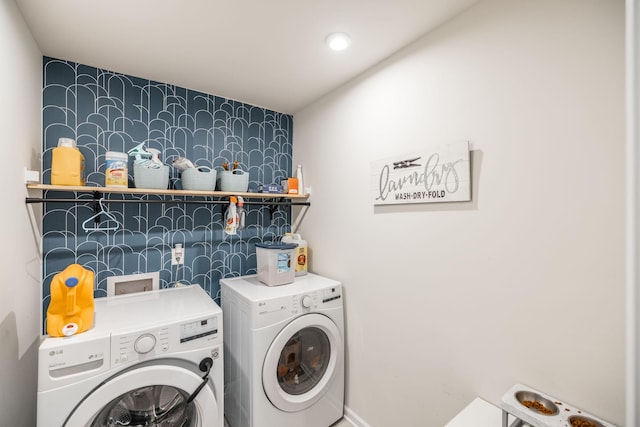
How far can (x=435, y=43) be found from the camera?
1.45 meters

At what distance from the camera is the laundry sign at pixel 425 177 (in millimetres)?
1317

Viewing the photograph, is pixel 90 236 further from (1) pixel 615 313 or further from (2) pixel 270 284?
(1) pixel 615 313

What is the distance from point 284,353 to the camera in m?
1.82

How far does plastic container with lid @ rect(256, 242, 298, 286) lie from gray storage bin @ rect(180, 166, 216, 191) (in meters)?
0.58

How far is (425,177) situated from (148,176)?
1.64 meters

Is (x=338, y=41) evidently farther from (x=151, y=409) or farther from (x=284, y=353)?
(x=151, y=409)

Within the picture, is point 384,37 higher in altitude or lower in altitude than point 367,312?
higher

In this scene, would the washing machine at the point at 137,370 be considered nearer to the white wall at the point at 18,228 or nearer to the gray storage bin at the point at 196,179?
the white wall at the point at 18,228

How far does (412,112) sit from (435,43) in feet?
1.14

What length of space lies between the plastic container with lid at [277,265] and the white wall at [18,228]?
123cm

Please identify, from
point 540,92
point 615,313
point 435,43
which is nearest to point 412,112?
point 435,43

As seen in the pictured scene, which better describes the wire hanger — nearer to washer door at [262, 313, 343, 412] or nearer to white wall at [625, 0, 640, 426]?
washer door at [262, 313, 343, 412]

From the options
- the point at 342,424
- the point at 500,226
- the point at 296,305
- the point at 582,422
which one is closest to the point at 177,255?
the point at 296,305

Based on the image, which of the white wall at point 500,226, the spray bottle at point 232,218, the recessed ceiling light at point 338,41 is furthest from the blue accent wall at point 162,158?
the recessed ceiling light at point 338,41
